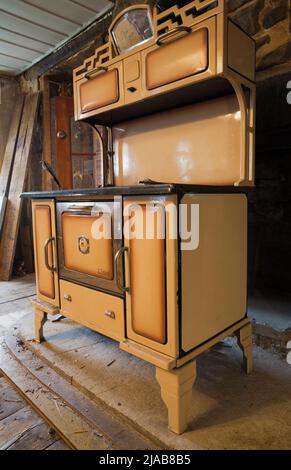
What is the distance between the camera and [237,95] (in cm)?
125

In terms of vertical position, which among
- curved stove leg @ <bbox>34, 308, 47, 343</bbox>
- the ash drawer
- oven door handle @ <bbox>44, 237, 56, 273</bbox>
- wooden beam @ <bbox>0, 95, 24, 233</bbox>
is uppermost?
wooden beam @ <bbox>0, 95, 24, 233</bbox>

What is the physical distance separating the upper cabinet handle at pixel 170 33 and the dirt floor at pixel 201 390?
1476mm

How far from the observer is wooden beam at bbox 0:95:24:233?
341 cm

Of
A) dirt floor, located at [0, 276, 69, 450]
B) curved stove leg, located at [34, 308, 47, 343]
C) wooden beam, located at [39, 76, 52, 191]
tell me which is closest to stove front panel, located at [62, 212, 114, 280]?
A: curved stove leg, located at [34, 308, 47, 343]

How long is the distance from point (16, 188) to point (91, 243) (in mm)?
2418

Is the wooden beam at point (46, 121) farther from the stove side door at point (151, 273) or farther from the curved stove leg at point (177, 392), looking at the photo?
the curved stove leg at point (177, 392)

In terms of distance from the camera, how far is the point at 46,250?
60.2 inches

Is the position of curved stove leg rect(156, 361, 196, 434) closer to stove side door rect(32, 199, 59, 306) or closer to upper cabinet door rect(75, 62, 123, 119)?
stove side door rect(32, 199, 59, 306)

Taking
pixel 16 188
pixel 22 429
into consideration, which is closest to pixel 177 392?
pixel 22 429

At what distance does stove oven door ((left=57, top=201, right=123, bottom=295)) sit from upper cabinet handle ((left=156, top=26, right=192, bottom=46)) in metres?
0.75

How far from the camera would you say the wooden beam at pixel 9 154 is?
3414 millimetres

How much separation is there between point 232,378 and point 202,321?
17.6 inches

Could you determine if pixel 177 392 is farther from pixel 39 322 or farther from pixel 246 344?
pixel 39 322

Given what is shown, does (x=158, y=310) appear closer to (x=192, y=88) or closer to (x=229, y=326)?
(x=229, y=326)
